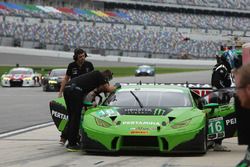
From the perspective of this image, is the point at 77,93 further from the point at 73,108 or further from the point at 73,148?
the point at 73,148

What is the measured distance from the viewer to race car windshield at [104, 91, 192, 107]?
31.6 feet

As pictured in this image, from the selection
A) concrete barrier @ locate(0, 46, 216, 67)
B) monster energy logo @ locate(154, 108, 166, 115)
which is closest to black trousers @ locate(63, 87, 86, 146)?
monster energy logo @ locate(154, 108, 166, 115)

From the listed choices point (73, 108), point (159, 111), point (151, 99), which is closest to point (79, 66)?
point (73, 108)

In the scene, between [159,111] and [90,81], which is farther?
[90,81]

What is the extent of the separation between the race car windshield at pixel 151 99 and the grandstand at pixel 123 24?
177 ft

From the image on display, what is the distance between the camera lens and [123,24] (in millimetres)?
82938

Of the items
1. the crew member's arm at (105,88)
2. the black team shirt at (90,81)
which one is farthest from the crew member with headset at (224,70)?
the black team shirt at (90,81)

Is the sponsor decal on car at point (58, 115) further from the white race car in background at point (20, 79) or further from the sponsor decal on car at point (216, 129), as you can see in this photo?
the white race car in background at point (20, 79)

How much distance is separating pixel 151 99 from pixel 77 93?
3.55 feet

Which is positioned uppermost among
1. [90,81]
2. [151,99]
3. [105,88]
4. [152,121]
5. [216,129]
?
[90,81]

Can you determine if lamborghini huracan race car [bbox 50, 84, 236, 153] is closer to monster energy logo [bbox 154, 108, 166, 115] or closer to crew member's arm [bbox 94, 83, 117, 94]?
monster energy logo [bbox 154, 108, 166, 115]

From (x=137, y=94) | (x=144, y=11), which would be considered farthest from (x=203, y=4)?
(x=137, y=94)

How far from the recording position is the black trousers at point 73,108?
31.2ft

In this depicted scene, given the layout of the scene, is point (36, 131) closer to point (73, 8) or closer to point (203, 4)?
point (73, 8)
